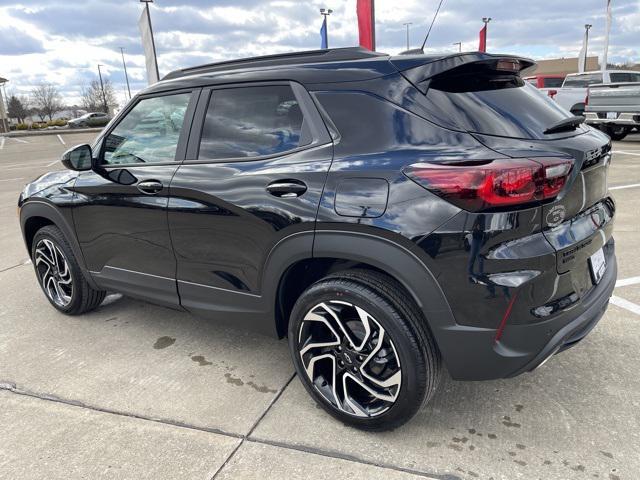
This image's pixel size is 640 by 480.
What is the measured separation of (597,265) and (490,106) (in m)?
0.90

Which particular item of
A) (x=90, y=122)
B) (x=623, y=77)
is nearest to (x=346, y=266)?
(x=623, y=77)

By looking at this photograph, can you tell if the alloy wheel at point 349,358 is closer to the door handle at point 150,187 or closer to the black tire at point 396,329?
the black tire at point 396,329

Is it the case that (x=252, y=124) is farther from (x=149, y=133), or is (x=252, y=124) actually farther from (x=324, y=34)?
(x=324, y=34)

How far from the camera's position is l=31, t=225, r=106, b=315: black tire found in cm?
381

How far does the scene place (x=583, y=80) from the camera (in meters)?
16.2

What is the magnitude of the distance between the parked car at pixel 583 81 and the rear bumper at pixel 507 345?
15.0 m

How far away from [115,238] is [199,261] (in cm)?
80

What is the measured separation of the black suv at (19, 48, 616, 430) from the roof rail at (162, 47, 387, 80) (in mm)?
17

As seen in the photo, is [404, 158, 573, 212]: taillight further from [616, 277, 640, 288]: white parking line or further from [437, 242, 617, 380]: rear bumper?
[616, 277, 640, 288]: white parking line

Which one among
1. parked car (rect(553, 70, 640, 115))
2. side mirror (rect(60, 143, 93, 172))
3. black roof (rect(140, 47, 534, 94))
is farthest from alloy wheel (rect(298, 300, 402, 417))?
parked car (rect(553, 70, 640, 115))

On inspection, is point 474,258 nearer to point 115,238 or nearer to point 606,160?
point 606,160

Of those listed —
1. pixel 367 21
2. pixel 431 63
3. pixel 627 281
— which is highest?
pixel 367 21

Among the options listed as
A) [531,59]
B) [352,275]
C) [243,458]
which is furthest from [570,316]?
[243,458]

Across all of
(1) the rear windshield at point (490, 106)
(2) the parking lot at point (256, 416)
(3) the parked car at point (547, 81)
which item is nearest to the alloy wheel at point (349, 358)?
(2) the parking lot at point (256, 416)
